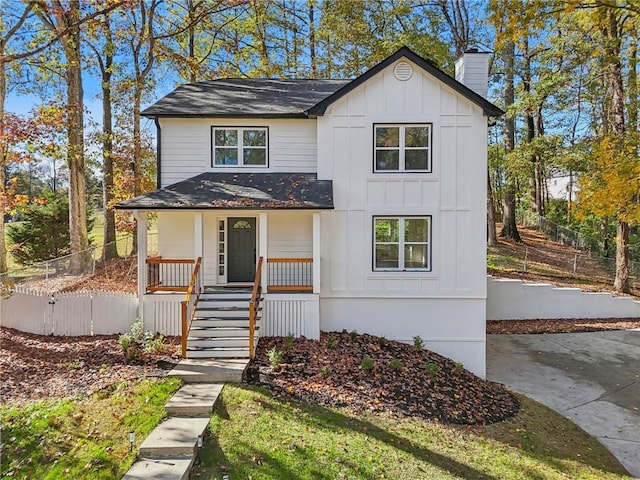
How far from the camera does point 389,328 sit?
1077 cm

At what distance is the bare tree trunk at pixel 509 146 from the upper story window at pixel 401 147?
1380 centimetres

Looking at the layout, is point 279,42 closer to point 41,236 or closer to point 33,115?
point 33,115

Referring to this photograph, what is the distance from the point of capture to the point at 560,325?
47.5ft

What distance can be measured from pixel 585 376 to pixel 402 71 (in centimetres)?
947

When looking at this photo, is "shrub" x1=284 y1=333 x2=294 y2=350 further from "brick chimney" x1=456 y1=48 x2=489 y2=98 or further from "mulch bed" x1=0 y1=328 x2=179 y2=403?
"brick chimney" x1=456 y1=48 x2=489 y2=98

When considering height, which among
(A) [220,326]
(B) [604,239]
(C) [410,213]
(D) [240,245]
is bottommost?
(A) [220,326]

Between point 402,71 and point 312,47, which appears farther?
point 312,47

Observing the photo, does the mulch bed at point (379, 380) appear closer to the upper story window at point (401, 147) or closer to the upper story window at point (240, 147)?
the upper story window at point (401, 147)

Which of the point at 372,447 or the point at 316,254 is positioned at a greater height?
the point at 316,254

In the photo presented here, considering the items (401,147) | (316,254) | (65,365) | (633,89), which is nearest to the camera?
(65,365)

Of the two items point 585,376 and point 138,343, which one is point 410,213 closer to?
point 585,376

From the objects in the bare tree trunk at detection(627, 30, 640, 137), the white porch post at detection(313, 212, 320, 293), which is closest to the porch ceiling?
the white porch post at detection(313, 212, 320, 293)

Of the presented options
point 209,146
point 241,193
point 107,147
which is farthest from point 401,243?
point 107,147

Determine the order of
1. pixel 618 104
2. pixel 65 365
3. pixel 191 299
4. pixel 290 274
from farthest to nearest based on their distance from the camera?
pixel 618 104 → pixel 290 274 → pixel 191 299 → pixel 65 365
